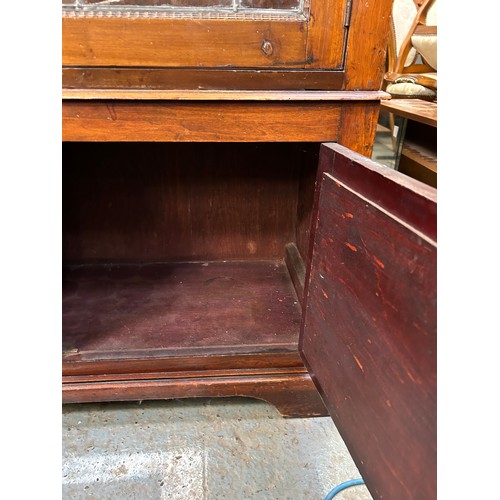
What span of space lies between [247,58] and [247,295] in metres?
0.62

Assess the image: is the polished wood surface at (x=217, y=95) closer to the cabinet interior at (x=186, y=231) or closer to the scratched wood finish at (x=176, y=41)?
the scratched wood finish at (x=176, y=41)

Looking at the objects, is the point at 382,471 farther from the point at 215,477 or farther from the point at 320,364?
the point at 215,477

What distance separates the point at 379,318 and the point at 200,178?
0.88m

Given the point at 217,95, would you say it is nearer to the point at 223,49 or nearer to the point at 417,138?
the point at 223,49

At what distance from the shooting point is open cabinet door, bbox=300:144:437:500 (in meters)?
0.36

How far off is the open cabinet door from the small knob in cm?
19

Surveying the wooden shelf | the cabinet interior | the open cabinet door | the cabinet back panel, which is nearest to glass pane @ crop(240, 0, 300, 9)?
the open cabinet door

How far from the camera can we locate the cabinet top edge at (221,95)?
26.1 inches

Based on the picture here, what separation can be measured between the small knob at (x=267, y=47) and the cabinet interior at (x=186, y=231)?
1.23 feet

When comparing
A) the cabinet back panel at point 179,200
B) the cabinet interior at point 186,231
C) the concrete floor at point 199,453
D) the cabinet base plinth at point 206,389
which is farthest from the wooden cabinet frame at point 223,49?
the concrete floor at point 199,453

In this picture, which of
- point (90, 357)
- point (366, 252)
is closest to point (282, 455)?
point (90, 357)

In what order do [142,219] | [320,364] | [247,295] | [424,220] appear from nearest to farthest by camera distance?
[424,220], [320,364], [247,295], [142,219]

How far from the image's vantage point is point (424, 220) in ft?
1.19

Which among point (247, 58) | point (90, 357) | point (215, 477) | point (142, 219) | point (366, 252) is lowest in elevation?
point (215, 477)
